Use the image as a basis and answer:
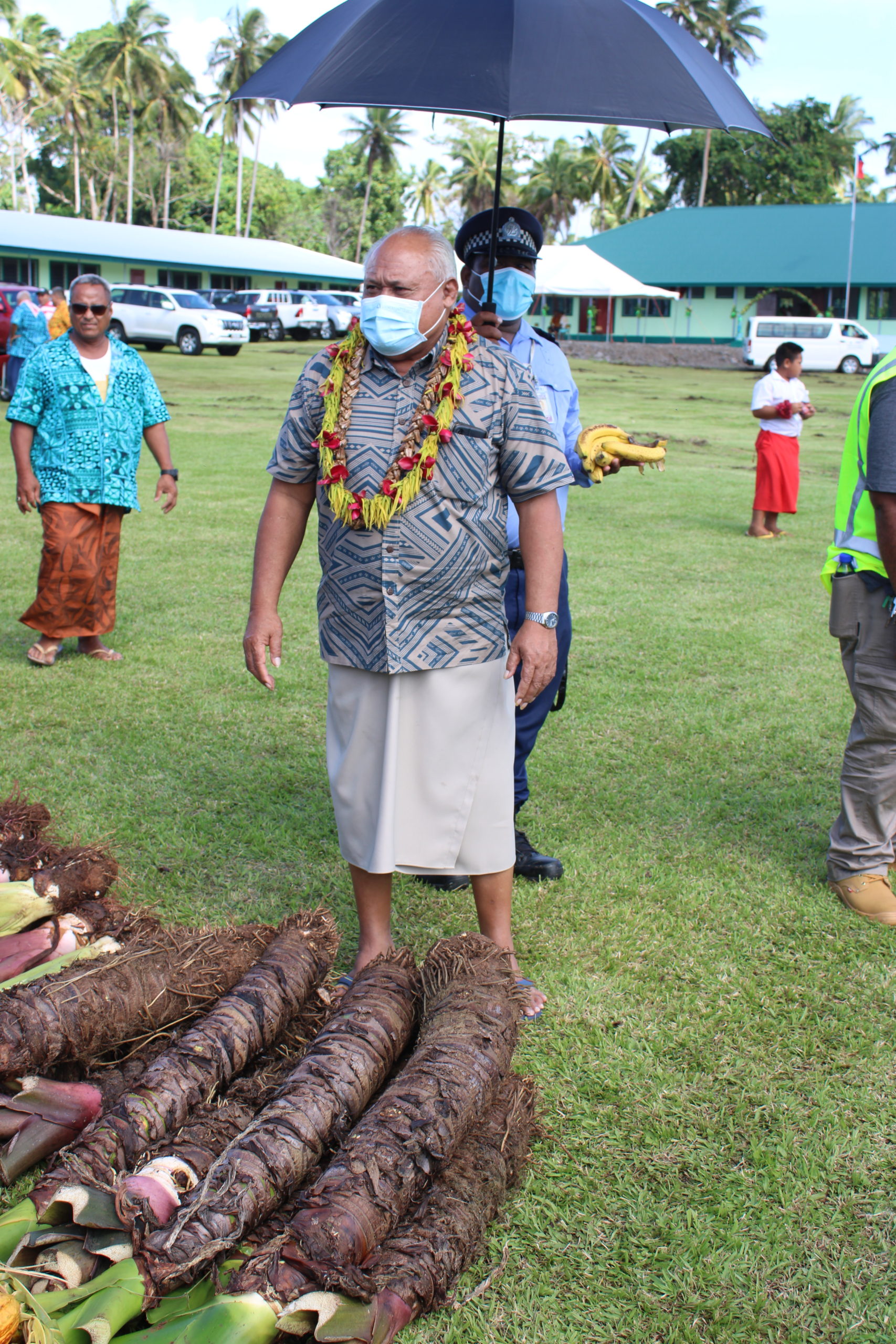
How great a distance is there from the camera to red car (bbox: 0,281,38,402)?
730 inches

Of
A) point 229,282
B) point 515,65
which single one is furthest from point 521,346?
point 229,282

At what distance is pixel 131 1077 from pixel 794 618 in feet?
20.2

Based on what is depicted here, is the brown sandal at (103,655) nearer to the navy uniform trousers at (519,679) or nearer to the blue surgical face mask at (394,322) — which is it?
the navy uniform trousers at (519,679)

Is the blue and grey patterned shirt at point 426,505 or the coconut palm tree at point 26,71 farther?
the coconut palm tree at point 26,71

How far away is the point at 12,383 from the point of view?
17891 millimetres

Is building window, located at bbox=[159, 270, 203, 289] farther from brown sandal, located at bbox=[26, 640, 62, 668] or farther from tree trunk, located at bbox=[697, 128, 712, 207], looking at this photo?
brown sandal, located at bbox=[26, 640, 62, 668]

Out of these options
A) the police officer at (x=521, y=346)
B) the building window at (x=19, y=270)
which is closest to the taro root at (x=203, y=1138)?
the police officer at (x=521, y=346)

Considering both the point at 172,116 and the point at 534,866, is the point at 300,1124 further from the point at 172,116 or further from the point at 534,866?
the point at 172,116

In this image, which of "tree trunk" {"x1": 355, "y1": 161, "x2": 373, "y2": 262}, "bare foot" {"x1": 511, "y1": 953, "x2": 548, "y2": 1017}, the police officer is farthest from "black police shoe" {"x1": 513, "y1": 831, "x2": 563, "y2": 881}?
"tree trunk" {"x1": 355, "y1": 161, "x2": 373, "y2": 262}

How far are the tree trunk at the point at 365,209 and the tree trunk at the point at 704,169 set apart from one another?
759 inches

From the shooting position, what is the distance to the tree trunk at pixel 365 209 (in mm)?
66375

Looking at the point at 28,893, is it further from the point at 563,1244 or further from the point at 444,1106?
the point at 563,1244

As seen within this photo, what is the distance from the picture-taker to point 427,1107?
2342 mm

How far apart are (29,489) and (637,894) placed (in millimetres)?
4003
